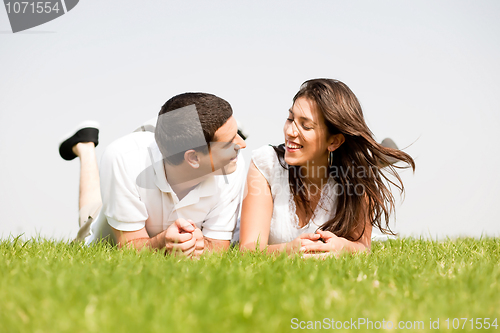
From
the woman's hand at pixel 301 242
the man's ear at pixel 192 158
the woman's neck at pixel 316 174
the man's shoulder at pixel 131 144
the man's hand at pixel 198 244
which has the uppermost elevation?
the man's shoulder at pixel 131 144

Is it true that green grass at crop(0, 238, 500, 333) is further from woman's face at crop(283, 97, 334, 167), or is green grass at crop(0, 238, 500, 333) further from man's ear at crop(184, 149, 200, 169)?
woman's face at crop(283, 97, 334, 167)

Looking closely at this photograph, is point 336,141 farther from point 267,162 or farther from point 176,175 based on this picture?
point 176,175

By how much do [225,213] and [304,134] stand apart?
3.86 feet

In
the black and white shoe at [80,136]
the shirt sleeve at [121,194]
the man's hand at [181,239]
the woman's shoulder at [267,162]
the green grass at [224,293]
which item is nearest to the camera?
the green grass at [224,293]

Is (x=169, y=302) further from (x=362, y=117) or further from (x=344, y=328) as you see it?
(x=362, y=117)

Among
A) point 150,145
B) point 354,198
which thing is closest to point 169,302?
point 150,145

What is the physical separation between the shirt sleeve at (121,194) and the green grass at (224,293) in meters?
0.69

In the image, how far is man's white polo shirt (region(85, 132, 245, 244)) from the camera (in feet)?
12.8

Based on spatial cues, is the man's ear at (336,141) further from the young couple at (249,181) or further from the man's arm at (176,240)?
the man's arm at (176,240)

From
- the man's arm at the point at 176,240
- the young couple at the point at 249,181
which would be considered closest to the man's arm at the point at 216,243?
the young couple at the point at 249,181

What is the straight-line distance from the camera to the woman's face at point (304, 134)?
411 cm

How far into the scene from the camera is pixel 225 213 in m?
4.38

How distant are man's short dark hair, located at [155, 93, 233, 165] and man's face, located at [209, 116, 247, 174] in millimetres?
50

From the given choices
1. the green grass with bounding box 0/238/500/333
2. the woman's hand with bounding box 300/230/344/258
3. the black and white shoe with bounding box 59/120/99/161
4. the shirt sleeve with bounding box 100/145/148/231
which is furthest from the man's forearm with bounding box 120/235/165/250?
the black and white shoe with bounding box 59/120/99/161
